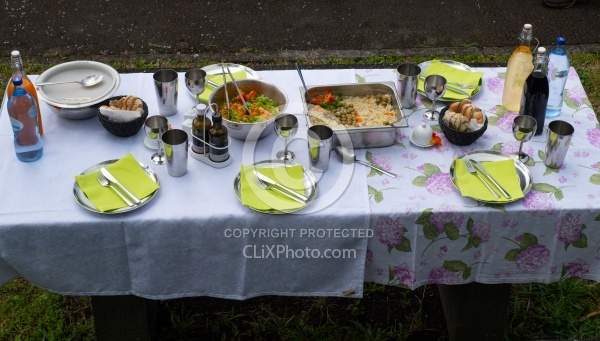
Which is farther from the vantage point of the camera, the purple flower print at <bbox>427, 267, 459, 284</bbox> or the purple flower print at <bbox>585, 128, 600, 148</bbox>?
the purple flower print at <bbox>585, 128, 600, 148</bbox>

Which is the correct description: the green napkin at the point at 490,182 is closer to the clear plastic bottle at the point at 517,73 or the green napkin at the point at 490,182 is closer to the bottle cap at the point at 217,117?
the clear plastic bottle at the point at 517,73

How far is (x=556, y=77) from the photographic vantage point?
271 centimetres

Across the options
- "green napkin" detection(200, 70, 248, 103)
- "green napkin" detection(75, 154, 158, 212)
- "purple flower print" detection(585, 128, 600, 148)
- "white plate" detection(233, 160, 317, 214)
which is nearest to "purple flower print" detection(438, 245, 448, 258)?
"white plate" detection(233, 160, 317, 214)

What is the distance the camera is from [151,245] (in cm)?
230

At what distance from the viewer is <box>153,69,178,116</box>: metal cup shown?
265 centimetres

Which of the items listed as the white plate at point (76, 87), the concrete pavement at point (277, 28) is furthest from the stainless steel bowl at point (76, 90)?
the concrete pavement at point (277, 28)

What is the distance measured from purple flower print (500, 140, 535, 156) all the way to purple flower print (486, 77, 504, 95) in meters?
0.34

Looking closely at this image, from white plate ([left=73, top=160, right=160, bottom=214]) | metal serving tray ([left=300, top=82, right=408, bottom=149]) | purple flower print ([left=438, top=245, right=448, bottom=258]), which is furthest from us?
metal serving tray ([left=300, top=82, right=408, bottom=149])

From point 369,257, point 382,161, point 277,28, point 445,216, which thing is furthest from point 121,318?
point 277,28

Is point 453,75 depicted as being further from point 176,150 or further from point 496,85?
point 176,150

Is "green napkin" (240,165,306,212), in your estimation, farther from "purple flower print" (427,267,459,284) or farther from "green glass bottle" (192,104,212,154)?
"purple flower print" (427,267,459,284)

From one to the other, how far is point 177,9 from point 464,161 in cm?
325

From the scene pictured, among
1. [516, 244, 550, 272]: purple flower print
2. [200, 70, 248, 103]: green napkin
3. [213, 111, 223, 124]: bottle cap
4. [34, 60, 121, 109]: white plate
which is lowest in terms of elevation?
[516, 244, 550, 272]: purple flower print

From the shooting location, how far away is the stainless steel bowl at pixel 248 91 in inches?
99.0
